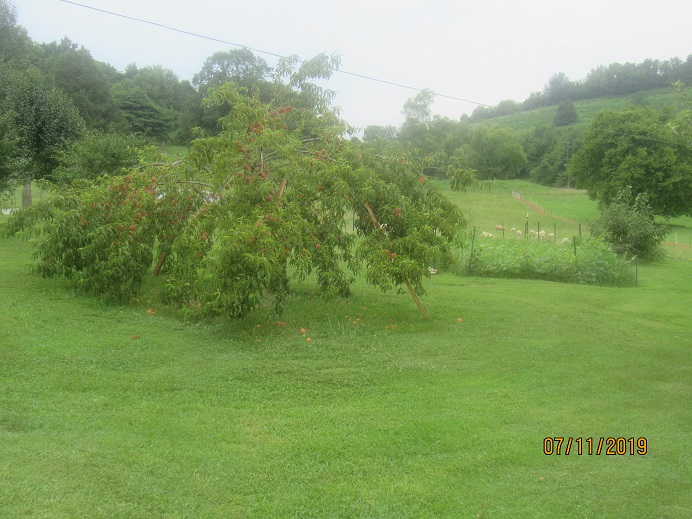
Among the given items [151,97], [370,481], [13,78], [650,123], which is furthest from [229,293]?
[151,97]

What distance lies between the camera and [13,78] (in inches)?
805

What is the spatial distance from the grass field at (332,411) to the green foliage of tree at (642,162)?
33676mm

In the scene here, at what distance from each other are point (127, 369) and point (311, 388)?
7.06 ft

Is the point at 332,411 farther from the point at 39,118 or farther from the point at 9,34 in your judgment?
the point at 9,34

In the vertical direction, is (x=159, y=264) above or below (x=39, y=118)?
below

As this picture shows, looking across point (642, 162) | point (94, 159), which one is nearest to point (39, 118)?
point (94, 159)

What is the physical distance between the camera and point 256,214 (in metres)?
8.41

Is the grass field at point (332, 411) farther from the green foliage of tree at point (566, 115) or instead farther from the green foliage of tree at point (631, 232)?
the green foliage of tree at point (566, 115)

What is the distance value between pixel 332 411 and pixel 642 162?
40990 mm

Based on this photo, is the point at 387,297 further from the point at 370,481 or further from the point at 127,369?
the point at 370,481
